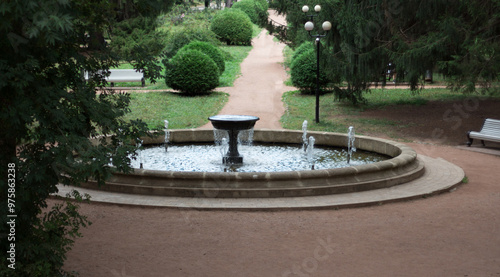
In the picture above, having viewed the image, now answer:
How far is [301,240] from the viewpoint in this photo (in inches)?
270

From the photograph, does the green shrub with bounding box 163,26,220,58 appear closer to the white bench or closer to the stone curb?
the white bench

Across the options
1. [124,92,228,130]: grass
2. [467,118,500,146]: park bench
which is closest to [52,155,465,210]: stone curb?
[467,118,500,146]: park bench

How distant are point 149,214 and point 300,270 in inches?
112

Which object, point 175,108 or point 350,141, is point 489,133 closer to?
point 350,141

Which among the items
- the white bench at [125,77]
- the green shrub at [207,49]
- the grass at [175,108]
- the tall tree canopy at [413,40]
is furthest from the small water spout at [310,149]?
the white bench at [125,77]

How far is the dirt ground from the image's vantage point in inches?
235

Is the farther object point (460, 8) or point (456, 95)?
point (456, 95)

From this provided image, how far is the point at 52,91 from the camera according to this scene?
444cm

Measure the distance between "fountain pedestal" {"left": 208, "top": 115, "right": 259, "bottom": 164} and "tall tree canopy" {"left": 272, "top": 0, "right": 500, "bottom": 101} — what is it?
18.3 ft

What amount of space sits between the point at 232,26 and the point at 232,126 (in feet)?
81.7

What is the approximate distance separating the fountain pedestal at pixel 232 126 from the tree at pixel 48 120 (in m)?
5.46

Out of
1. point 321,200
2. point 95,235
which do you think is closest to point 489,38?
point 321,200

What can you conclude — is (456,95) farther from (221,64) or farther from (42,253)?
(42,253)

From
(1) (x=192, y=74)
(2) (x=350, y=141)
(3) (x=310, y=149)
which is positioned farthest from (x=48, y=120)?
(1) (x=192, y=74)
